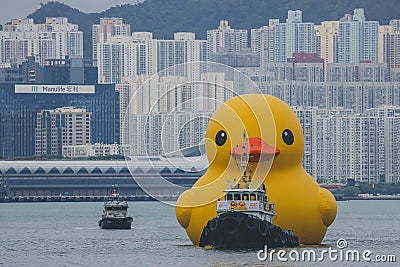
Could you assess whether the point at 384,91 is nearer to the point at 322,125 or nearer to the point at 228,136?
the point at 322,125

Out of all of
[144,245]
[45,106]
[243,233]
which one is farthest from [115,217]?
[45,106]

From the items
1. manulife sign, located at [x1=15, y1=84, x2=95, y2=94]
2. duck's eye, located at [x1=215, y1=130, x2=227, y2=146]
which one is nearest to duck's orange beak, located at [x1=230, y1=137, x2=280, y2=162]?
duck's eye, located at [x1=215, y1=130, x2=227, y2=146]

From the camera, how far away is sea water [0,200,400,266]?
53.2 metres

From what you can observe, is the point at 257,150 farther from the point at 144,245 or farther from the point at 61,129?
the point at 61,129

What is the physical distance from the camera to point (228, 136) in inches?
2135

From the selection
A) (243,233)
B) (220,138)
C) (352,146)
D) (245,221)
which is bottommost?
(352,146)

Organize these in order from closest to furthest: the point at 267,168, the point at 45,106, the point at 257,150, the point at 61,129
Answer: the point at 257,150
the point at 267,168
the point at 61,129
the point at 45,106

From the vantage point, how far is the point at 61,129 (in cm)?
17775

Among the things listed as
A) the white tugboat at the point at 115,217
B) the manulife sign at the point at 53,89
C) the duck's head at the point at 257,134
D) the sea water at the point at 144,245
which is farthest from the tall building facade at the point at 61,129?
the duck's head at the point at 257,134

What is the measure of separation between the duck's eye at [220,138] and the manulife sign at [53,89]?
126 meters

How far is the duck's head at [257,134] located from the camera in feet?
177

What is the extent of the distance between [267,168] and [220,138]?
1.58 meters

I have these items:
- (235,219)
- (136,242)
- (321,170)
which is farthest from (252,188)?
(321,170)

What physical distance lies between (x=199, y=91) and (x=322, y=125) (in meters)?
34.5
